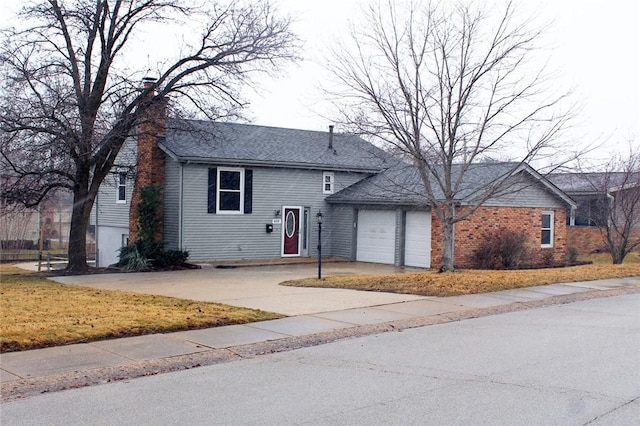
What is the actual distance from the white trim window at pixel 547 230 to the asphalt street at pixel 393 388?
17.4 m

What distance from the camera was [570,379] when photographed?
26.1ft

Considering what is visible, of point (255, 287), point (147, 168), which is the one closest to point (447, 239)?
point (255, 287)

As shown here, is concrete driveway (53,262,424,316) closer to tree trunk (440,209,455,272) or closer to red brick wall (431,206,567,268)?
red brick wall (431,206,567,268)

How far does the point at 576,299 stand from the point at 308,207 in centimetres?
1392

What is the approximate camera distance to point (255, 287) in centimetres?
1725

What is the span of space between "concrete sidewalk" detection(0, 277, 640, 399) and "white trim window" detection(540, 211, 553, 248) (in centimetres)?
1396

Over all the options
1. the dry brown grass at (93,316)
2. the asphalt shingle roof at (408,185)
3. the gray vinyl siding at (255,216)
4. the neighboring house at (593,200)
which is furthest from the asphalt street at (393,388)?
the neighboring house at (593,200)

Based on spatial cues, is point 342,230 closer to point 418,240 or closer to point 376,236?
point 376,236

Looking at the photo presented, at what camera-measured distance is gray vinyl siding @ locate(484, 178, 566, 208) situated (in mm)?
25188

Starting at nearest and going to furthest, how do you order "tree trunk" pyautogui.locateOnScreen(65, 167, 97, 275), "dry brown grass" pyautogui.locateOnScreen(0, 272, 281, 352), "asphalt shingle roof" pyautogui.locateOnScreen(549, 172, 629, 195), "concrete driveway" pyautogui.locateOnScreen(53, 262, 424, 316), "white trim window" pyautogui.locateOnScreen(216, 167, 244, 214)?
"dry brown grass" pyautogui.locateOnScreen(0, 272, 281, 352) < "concrete driveway" pyautogui.locateOnScreen(53, 262, 424, 316) < "tree trunk" pyautogui.locateOnScreen(65, 167, 97, 275) < "white trim window" pyautogui.locateOnScreen(216, 167, 244, 214) < "asphalt shingle roof" pyautogui.locateOnScreen(549, 172, 629, 195)

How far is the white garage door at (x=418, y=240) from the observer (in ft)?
79.8

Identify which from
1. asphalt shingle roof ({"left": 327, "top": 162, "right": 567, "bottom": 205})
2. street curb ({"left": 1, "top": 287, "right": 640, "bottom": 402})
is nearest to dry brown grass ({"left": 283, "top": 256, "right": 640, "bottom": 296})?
street curb ({"left": 1, "top": 287, "right": 640, "bottom": 402})

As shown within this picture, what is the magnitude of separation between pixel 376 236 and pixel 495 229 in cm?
449

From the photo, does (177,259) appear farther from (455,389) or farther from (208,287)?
(455,389)
